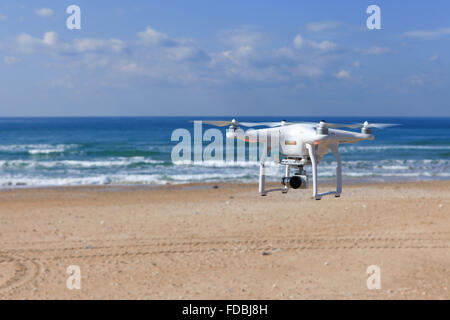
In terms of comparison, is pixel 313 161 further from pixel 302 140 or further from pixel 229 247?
pixel 229 247

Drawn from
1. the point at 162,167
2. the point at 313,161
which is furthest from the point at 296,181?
the point at 162,167

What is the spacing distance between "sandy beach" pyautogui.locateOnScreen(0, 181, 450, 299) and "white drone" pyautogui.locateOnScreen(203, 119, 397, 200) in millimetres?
7876

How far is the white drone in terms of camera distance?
3.48 metres

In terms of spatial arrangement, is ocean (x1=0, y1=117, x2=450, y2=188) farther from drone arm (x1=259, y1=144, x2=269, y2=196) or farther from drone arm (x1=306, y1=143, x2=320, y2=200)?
drone arm (x1=306, y1=143, x2=320, y2=200)

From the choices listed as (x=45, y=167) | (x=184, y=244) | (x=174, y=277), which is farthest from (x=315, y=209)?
(x=45, y=167)

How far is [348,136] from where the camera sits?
11.5 feet

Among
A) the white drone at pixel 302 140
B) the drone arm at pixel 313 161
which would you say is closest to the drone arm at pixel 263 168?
the white drone at pixel 302 140

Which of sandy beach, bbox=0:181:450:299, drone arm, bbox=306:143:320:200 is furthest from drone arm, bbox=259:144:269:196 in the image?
sandy beach, bbox=0:181:450:299

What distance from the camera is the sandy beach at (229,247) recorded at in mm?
11453

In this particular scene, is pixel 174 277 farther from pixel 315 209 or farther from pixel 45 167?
pixel 45 167

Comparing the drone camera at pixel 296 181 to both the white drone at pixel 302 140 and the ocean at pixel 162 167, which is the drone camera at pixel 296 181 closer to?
the white drone at pixel 302 140

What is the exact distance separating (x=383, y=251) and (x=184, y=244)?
5.95 m

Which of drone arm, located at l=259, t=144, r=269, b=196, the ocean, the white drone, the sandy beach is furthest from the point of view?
the ocean

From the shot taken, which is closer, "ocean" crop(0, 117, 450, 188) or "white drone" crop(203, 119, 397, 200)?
"white drone" crop(203, 119, 397, 200)
